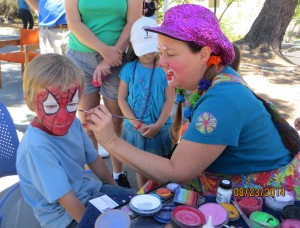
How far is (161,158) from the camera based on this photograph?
4.96 ft

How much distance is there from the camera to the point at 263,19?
7496 millimetres

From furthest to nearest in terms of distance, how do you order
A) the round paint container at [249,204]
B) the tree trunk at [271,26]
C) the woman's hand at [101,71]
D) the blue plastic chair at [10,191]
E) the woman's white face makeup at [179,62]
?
the tree trunk at [271,26], the woman's hand at [101,71], the blue plastic chair at [10,191], the woman's white face makeup at [179,62], the round paint container at [249,204]

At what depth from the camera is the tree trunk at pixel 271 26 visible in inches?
287

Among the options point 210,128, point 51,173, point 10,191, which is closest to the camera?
point 210,128

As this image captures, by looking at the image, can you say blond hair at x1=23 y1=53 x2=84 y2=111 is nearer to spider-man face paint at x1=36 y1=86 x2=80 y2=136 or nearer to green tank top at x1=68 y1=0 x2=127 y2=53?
spider-man face paint at x1=36 y1=86 x2=80 y2=136

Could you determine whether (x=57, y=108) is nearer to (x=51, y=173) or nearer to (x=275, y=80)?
(x=51, y=173)

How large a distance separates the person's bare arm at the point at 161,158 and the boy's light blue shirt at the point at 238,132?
0.15ft

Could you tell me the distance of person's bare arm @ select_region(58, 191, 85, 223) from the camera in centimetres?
152

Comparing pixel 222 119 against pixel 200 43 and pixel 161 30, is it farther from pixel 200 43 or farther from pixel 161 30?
pixel 161 30

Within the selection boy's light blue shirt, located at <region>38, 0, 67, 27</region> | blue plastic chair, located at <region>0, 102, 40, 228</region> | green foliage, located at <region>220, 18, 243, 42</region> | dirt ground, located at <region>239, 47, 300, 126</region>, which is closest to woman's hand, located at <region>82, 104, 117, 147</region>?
blue plastic chair, located at <region>0, 102, 40, 228</region>

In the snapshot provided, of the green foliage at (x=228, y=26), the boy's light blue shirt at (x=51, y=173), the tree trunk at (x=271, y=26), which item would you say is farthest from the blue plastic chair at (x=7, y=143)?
the green foliage at (x=228, y=26)

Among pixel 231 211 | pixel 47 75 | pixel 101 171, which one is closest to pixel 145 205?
pixel 231 211

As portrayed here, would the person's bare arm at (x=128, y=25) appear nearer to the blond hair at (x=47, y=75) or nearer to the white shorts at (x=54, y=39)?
the blond hair at (x=47, y=75)

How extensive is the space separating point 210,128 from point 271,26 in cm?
684
